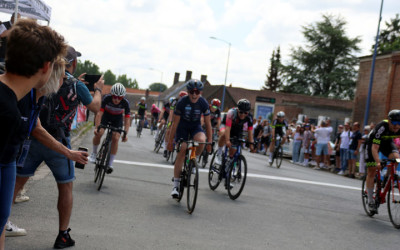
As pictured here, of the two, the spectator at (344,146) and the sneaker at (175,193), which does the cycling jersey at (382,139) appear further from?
the spectator at (344,146)

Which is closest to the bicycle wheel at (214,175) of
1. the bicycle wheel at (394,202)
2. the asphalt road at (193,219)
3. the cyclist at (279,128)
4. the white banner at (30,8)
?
the asphalt road at (193,219)

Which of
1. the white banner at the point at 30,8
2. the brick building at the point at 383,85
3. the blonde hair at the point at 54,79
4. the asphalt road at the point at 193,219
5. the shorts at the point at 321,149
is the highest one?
the brick building at the point at 383,85

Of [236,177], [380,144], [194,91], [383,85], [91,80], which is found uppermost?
[383,85]

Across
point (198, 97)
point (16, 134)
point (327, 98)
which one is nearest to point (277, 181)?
point (198, 97)

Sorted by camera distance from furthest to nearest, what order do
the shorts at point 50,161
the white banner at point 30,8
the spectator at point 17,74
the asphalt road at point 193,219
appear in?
the white banner at point 30,8
the asphalt road at point 193,219
the shorts at point 50,161
the spectator at point 17,74

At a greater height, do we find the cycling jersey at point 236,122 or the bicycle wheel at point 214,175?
the cycling jersey at point 236,122

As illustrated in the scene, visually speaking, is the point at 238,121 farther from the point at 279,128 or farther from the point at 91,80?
the point at 279,128

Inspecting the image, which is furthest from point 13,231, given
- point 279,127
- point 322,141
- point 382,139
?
point 322,141

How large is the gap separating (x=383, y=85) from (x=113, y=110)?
2638 cm

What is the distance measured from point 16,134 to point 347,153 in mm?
16347

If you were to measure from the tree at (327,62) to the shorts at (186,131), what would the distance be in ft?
185

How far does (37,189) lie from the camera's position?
733 centimetres

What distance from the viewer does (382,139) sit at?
8180 mm

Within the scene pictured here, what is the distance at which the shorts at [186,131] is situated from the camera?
8102 mm
